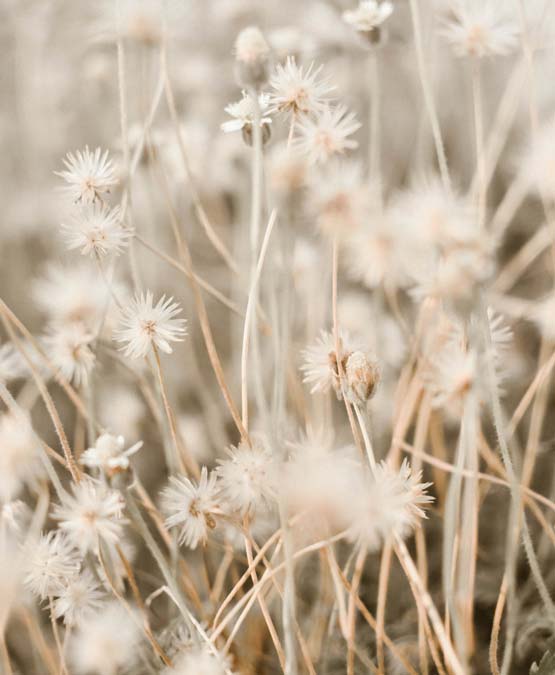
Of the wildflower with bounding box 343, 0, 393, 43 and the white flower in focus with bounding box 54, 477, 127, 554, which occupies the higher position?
the wildflower with bounding box 343, 0, 393, 43

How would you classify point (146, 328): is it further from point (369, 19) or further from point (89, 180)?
point (369, 19)

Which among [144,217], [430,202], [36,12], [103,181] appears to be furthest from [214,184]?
[430,202]

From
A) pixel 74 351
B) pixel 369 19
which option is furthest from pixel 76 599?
pixel 369 19

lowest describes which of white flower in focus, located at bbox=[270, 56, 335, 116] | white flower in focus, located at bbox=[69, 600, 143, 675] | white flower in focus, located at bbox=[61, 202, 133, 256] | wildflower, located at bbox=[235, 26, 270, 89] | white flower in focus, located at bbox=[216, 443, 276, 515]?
white flower in focus, located at bbox=[69, 600, 143, 675]

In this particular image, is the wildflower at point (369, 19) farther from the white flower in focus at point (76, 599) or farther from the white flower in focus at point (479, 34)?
the white flower in focus at point (76, 599)

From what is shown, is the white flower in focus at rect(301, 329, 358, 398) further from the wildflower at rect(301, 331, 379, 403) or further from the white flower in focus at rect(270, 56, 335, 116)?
the white flower in focus at rect(270, 56, 335, 116)

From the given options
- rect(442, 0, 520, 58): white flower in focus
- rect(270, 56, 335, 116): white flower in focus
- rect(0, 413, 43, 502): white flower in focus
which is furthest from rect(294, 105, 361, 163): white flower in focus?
rect(0, 413, 43, 502): white flower in focus
